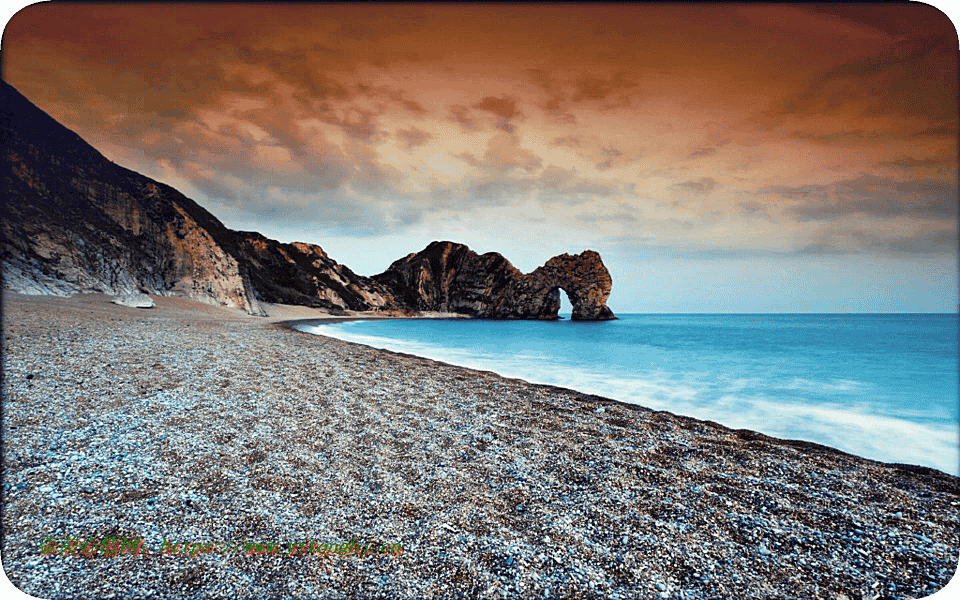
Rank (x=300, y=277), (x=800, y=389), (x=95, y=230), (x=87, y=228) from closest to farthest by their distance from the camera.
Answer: (x=800, y=389), (x=87, y=228), (x=95, y=230), (x=300, y=277)

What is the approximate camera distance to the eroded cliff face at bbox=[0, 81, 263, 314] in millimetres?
21047

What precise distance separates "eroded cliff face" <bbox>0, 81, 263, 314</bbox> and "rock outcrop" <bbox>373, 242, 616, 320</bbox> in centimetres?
6654

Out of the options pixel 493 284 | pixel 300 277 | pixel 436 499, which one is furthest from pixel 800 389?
pixel 493 284

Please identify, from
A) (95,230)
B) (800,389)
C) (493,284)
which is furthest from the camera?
(493,284)

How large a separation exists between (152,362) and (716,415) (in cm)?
1562

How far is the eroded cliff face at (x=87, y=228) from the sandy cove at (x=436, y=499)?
1975 centimetres

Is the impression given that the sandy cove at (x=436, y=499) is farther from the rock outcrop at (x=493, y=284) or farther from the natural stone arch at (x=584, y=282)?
the rock outcrop at (x=493, y=284)

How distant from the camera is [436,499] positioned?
4496mm

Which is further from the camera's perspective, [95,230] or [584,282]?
[584,282]

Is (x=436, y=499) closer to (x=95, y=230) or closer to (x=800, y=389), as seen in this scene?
(x=800, y=389)

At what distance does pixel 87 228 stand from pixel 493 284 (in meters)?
86.5

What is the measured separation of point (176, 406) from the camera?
22.0 feet

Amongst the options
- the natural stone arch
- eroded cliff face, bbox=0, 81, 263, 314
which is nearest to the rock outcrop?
the natural stone arch

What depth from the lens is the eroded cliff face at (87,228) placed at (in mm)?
21047
